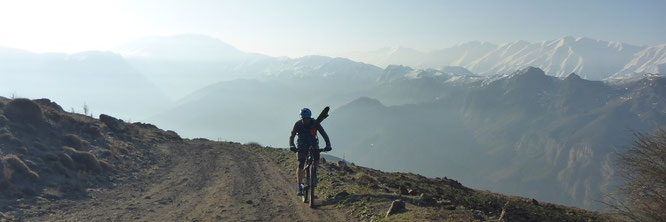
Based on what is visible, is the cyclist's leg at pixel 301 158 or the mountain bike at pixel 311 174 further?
the cyclist's leg at pixel 301 158

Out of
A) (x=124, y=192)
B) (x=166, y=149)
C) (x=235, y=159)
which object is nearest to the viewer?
(x=124, y=192)

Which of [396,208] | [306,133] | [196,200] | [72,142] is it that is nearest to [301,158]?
[306,133]

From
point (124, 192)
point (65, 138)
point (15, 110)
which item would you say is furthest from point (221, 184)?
point (15, 110)

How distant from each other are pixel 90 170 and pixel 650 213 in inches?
932

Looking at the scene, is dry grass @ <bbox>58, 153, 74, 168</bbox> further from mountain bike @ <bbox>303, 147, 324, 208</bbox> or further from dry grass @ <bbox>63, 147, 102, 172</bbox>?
mountain bike @ <bbox>303, 147, 324, 208</bbox>

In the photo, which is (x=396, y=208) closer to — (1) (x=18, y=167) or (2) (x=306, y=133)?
(2) (x=306, y=133)

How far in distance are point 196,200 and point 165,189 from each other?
312 centimetres

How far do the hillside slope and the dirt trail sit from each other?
3 cm

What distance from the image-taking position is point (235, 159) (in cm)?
2903

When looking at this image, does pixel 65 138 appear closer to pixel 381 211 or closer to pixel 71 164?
pixel 71 164

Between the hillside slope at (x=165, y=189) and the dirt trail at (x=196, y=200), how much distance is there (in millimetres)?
34

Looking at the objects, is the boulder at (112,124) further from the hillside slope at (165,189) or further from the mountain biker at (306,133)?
the mountain biker at (306,133)

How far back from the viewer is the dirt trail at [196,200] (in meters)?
13.0

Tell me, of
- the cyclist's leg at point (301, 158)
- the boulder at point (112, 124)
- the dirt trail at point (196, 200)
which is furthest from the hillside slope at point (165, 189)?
the boulder at point (112, 124)
